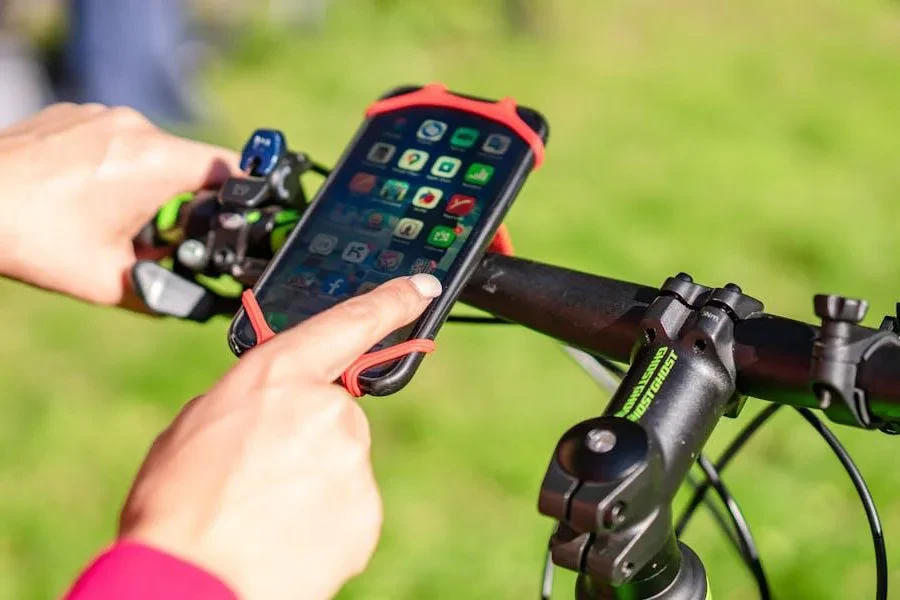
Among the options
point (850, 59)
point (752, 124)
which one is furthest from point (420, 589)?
point (850, 59)

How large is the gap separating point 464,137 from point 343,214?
0.14 meters

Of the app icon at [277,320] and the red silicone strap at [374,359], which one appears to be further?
the app icon at [277,320]

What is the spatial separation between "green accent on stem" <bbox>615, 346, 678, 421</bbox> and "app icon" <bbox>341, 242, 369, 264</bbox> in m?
0.34

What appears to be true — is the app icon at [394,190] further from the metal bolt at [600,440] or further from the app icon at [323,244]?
the metal bolt at [600,440]

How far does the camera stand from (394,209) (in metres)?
1.05

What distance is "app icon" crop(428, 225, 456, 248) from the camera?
98cm

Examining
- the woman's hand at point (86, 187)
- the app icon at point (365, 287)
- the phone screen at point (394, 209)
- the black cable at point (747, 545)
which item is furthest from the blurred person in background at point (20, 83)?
the black cable at point (747, 545)

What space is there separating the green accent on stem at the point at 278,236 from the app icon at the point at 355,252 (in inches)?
3.8

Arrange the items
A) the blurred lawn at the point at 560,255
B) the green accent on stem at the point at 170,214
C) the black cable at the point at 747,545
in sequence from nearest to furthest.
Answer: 1. the black cable at the point at 747,545
2. the green accent on stem at the point at 170,214
3. the blurred lawn at the point at 560,255

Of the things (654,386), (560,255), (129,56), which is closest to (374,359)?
(654,386)

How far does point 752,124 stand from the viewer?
3.38 meters

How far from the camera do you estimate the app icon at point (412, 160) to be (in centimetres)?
107

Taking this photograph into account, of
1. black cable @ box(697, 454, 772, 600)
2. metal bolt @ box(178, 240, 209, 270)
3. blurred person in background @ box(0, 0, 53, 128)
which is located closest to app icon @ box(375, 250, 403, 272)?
metal bolt @ box(178, 240, 209, 270)

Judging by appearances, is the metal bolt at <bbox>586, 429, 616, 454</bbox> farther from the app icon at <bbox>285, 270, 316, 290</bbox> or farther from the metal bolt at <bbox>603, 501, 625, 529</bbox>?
the app icon at <bbox>285, 270, 316, 290</bbox>
